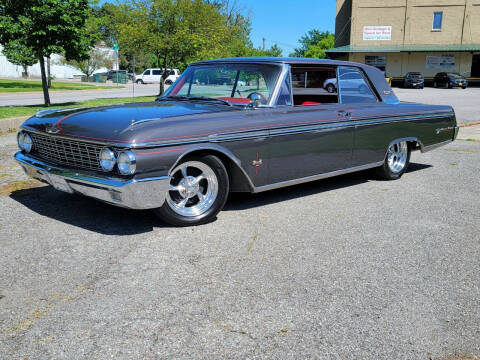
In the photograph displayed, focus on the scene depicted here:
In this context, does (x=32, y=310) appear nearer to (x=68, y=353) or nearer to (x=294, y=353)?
(x=68, y=353)

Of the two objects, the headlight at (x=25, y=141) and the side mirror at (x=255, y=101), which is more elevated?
the side mirror at (x=255, y=101)

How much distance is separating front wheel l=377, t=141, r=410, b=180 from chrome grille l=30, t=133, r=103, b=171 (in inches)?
151

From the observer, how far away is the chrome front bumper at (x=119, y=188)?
148 inches

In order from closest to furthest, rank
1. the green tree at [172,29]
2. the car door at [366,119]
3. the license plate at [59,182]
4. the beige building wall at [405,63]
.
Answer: the license plate at [59,182] → the car door at [366,119] → the green tree at [172,29] → the beige building wall at [405,63]

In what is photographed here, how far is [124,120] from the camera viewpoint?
13.5 ft

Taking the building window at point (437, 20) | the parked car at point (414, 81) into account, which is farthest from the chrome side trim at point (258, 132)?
the building window at point (437, 20)

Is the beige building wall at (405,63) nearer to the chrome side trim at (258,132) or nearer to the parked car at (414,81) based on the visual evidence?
the parked car at (414,81)

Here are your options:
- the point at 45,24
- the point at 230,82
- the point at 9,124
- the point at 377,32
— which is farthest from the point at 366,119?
the point at 377,32

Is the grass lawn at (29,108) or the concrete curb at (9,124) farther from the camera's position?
the grass lawn at (29,108)

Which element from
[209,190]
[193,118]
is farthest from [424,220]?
[193,118]

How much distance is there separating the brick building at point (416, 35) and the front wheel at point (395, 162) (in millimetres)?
40326

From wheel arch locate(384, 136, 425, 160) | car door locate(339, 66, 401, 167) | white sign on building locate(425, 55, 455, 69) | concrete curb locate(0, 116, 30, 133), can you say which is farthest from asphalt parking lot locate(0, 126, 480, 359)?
white sign on building locate(425, 55, 455, 69)

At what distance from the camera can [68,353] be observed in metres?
2.44

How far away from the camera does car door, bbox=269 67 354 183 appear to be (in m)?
4.79
